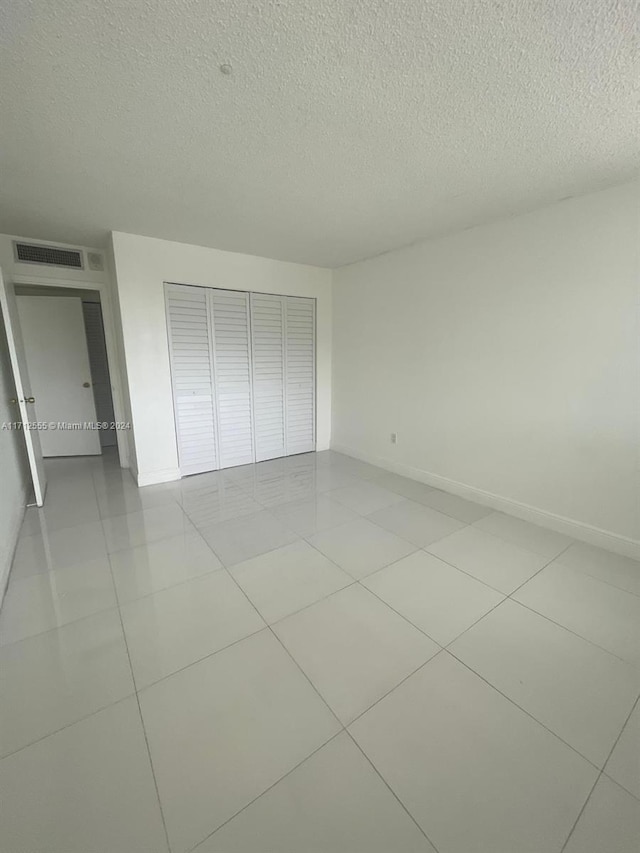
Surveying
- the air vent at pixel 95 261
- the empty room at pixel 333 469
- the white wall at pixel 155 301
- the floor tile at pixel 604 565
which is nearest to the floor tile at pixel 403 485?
the empty room at pixel 333 469

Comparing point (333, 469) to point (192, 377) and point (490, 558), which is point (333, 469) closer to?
point (192, 377)

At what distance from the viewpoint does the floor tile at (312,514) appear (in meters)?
2.60

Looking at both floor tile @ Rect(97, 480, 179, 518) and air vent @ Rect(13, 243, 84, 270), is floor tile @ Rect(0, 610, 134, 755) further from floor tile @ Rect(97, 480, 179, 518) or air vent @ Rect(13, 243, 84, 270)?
air vent @ Rect(13, 243, 84, 270)

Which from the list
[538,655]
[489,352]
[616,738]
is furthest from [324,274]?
[616,738]

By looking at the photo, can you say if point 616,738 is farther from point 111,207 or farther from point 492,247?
point 111,207

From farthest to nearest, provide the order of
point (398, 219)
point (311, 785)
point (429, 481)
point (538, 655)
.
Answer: point (429, 481) → point (398, 219) → point (538, 655) → point (311, 785)

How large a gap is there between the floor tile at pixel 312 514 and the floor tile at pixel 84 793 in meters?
1.48

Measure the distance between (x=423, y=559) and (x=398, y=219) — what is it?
8.20 feet

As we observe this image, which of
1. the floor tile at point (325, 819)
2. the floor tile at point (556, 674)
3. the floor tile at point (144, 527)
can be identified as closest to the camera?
the floor tile at point (325, 819)

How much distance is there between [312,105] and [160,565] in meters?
2.50

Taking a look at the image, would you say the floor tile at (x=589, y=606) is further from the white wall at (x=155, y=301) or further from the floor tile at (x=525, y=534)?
the white wall at (x=155, y=301)

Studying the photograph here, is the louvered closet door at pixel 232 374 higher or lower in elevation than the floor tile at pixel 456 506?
higher

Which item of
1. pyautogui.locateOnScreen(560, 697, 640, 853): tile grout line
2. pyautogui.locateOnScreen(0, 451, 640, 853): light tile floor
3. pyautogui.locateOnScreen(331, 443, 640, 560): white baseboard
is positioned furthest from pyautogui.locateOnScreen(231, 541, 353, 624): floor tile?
pyautogui.locateOnScreen(331, 443, 640, 560): white baseboard

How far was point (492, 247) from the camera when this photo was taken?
2658 millimetres
